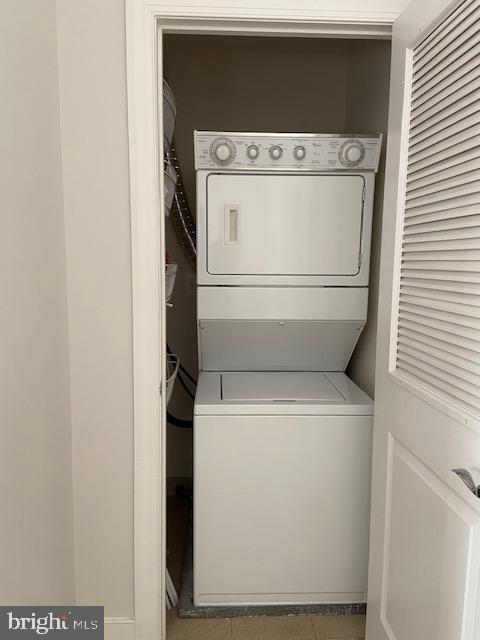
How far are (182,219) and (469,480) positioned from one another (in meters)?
1.87

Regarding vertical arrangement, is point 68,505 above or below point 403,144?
below

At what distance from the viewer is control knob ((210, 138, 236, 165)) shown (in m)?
1.94

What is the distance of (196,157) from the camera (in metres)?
1.96

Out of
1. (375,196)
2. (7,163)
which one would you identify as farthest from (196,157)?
(7,163)

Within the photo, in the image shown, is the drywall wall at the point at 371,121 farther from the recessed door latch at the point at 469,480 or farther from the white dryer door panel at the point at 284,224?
the recessed door latch at the point at 469,480

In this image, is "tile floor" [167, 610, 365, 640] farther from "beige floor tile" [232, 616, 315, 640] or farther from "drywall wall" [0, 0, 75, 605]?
"drywall wall" [0, 0, 75, 605]

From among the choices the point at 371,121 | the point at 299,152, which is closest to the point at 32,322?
the point at 299,152

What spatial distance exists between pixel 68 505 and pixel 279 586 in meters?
0.92

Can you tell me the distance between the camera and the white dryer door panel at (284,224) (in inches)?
79.4

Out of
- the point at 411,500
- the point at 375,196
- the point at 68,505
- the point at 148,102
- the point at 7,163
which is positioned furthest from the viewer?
the point at 375,196

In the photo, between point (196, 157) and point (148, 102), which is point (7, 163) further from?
point (196, 157)

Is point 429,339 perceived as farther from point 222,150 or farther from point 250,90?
point 250,90

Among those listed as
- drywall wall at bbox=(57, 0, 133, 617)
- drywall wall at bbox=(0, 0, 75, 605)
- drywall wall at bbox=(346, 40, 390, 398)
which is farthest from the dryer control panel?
drywall wall at bbox=(0, 0, 75, 605)

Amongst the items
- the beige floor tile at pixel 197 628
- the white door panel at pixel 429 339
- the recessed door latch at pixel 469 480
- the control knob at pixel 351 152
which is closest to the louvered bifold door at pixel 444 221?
the white door panel at pixel 429 339
